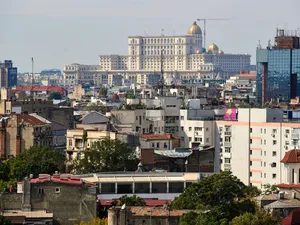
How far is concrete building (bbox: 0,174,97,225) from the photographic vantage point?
45844 mm

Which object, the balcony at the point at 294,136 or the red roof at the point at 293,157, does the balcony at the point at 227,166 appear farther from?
the red roof at the point at 293,157

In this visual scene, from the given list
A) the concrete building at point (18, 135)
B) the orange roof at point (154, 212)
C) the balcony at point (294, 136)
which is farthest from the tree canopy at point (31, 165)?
the orange roof at point (154, 212)

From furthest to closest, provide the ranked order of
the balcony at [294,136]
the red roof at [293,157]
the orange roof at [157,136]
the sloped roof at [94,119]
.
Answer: the sloped roof at [94,119], the orange roof at [157,136], the balcony at [294,136], the red roof at [293,157]

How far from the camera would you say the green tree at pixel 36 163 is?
58500 millimetres

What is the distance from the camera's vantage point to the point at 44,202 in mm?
46188

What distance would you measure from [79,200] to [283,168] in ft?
68.5

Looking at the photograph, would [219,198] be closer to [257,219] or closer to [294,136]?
[257,219]

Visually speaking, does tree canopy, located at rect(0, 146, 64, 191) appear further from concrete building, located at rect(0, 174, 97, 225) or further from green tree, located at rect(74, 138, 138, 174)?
concrete building, located at rect(0, 174, 97, 225)

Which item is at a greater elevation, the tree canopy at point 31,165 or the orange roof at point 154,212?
the tree canopy at point 31,165

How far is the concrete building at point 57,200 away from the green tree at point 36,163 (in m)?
9.68

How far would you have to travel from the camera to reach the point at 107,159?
204 ft

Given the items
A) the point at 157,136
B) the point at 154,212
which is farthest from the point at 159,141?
the point at 154,212

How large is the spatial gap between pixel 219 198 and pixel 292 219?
14.8 ft

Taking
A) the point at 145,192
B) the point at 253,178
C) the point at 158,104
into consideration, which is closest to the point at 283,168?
the point at 253,178
